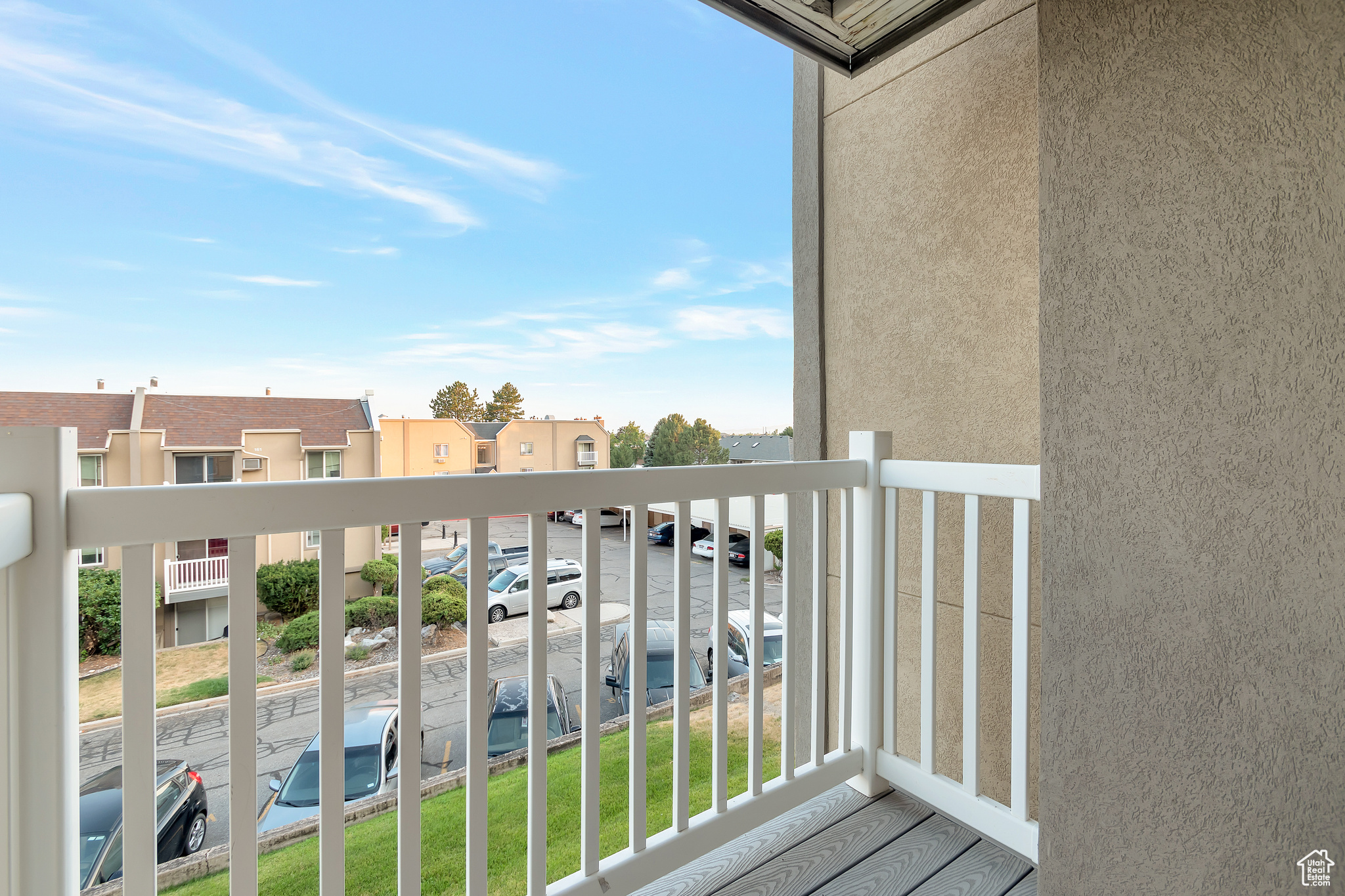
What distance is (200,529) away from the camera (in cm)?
75

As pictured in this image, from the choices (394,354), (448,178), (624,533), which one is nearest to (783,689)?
(624,533)

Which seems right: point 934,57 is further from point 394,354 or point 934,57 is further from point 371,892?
point 394,354

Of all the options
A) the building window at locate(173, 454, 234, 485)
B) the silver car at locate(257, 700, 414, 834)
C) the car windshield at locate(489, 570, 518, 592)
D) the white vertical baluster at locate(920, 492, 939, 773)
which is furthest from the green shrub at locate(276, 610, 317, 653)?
the white vertical baluster at locate(920, 492, 939, 773)

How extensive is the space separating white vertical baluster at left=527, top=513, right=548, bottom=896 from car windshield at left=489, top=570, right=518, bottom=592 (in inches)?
23.2

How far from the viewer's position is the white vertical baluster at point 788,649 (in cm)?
142

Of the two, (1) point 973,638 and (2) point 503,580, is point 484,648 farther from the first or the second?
(1) point 973,638

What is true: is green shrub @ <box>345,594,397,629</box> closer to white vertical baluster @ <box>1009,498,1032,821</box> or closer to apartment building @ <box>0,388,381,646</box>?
apartment building @ <box>0,388,381,646</box>

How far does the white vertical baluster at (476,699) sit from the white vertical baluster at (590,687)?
19cm

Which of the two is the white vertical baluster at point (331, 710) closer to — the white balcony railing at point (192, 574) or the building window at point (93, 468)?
the white balcony railing at point (192, 574)

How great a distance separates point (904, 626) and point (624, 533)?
119 cm

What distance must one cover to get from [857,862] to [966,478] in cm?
95

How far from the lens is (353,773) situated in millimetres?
2148

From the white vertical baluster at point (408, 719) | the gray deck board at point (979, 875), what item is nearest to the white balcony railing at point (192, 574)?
the white vertical baluster at point (408, 719)

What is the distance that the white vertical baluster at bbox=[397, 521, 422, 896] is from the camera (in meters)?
0.91
